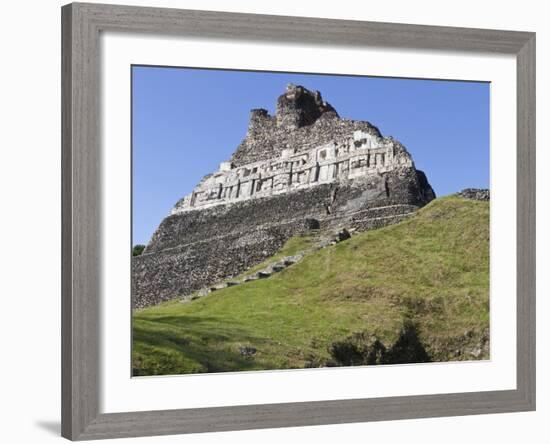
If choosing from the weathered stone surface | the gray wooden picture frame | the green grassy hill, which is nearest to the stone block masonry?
the green grassy hill

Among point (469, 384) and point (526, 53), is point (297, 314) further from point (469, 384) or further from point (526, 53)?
point (526, 53)

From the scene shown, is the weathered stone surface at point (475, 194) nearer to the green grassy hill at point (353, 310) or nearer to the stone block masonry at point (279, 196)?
the green grassy hill at point (353, 310)

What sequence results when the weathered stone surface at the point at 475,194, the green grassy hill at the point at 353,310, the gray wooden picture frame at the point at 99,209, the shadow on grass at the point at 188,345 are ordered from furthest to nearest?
the weathered stone surface at the point at 475,194 → the green grassy hill at the point at 353,310 → the shadow on grass at the point at 188,345 → the gray wooden picture frame at the point at 99,209

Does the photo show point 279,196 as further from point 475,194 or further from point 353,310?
point 475,194

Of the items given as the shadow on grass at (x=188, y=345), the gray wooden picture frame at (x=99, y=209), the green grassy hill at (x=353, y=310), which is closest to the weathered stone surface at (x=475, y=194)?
the green grassy hill at (x=353, y=310)

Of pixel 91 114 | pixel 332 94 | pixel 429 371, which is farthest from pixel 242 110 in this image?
pixel 429 371

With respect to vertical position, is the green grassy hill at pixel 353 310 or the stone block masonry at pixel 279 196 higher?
the stone block masonry at pixel 279 196

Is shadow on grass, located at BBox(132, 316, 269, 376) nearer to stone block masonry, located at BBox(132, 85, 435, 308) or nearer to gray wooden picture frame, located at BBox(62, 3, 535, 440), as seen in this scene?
stone block masonry, located at BBox(132, 85, 435, 308)

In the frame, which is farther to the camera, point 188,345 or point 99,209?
point 188,345

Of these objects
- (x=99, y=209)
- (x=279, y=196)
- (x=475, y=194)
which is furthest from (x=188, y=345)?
(x=475, y=194)
